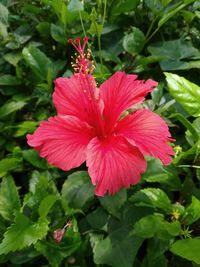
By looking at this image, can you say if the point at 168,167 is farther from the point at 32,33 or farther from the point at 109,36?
the point at 32,33

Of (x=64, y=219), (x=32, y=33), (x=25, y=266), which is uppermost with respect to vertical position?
(x=32, y=33)

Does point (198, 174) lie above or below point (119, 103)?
below

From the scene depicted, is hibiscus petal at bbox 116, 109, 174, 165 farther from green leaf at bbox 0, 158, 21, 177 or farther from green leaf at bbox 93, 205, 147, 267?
green leaf at bbox 0, 158, 21, 177

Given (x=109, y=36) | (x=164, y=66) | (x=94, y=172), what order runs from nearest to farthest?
(x=94, y=172) < (x=164, y=66) < (x=109, y=36)

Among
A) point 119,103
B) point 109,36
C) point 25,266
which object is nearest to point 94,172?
point 119,103

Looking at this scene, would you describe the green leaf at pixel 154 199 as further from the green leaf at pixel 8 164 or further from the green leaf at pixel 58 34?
the green leaf at pixel 58 34

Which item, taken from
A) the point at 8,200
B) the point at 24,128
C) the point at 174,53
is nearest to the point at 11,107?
the point at 24,128
